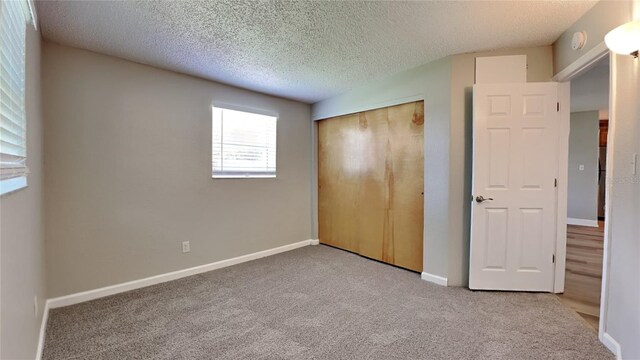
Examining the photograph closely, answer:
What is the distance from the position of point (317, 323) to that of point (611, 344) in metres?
1.91

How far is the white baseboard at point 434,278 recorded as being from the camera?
284 cm

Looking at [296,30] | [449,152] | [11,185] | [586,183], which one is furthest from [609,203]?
[586,183]

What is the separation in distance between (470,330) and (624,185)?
1.36 metres

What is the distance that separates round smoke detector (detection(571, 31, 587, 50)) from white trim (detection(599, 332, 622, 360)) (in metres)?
2.09

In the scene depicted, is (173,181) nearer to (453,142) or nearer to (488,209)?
(453,142)

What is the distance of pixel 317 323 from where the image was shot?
213 cm

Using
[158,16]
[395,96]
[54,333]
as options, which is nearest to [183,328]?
[54,333]

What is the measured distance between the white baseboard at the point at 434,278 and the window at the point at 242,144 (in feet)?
7.63

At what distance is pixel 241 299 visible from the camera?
2.54 meters

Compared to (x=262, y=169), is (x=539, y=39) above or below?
above

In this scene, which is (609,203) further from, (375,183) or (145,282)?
(145,282)

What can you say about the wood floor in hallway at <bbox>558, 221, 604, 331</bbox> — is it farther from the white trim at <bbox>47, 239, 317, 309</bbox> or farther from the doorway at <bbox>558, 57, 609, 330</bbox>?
the white trim at <bbox>47, 239, 317, 309</bbox>

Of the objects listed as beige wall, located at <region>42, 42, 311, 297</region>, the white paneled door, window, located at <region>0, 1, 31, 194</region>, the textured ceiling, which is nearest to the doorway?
the white paneled door

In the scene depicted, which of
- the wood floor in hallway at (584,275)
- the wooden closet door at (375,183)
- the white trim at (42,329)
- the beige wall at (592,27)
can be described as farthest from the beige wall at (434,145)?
the white trim at (42,329)
